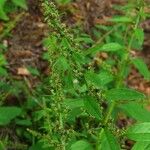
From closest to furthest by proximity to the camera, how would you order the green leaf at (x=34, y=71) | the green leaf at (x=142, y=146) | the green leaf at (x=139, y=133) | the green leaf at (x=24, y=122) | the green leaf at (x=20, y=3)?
the green leaf at (x=139, y=133) → the green leaf at (x=142, y=146) → the green leaf at (x=24, y=122) → the green leaf at (x=34, y=71) → the green leaf at (x=20, y=3)

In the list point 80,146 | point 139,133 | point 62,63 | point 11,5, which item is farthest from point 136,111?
point 11,5

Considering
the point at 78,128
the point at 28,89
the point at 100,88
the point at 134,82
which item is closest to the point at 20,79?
the point at 28,89

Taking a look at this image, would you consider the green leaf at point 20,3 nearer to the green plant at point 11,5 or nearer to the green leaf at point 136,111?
the green plant at point 11,5

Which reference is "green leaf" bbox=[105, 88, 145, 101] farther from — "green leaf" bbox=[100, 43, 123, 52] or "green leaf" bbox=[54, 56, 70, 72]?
"green leaf" bbox=[100, 43, 123, 52]

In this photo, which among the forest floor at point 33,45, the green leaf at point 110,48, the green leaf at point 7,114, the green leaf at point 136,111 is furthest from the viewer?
the forest floor at point 33,45

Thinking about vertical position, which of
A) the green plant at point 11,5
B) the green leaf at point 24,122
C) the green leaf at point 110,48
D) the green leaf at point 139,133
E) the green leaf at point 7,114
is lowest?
the green leaf at point 24,122

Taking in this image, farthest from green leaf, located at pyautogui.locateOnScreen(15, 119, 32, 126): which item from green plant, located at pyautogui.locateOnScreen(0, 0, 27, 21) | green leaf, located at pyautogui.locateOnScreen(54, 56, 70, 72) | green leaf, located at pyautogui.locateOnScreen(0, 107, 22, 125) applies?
green leaf, located at pyautogui.locateOnScreen(54, 56, 70, 72)

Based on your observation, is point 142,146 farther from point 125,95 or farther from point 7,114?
point 7,114

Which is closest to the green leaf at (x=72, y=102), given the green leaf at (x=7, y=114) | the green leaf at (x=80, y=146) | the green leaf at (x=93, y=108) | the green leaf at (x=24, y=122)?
the green leaf at (x=80, y=146)
